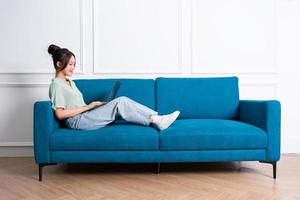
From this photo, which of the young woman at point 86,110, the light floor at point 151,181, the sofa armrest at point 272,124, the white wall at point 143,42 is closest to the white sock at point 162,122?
the young woman at point 86,110

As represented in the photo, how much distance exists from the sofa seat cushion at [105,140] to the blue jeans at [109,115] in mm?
106

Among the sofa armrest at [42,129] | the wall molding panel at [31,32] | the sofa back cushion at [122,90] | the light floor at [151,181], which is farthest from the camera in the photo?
the wall molding panel at [31,32]

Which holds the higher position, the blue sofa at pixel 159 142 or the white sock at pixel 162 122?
the white sock at pixel 162 122

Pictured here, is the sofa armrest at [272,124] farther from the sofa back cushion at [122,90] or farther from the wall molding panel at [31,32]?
the wall molding panel at [31,32]

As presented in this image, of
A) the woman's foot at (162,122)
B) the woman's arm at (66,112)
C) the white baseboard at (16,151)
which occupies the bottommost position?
the white baseboard at (16,151)

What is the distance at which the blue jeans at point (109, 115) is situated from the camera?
2.48 meters

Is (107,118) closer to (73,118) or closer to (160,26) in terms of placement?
(73,118)

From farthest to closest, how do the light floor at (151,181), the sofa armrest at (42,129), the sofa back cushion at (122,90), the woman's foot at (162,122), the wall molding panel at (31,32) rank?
the wall molding panel at (31,32) < the sofa back cushion at (122,90) < the woman's foot at (162,122) < the sofa armrest at (42,129) < the light floor at (151,181)

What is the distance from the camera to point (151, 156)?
2412 mm

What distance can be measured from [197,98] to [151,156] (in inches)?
34.3

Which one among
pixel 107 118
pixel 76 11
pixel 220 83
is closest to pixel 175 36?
pixel 220 83

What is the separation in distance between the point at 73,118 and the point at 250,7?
2.29 metres

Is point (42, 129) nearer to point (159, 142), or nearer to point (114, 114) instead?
point (114, 114)

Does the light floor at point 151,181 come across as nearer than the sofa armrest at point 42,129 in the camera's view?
Yes
